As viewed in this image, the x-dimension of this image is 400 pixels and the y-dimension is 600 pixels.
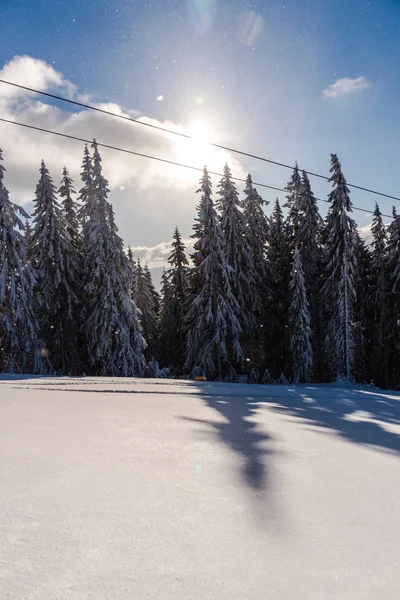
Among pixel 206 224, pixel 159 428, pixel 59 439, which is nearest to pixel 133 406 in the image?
pixel 159 428

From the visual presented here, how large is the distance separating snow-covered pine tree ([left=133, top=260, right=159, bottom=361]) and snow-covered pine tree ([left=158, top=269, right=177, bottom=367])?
0.88m

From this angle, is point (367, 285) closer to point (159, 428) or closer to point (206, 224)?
point (206, 224)

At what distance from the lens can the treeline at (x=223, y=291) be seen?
73.4 ft

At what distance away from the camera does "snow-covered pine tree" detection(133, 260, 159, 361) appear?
139 feet

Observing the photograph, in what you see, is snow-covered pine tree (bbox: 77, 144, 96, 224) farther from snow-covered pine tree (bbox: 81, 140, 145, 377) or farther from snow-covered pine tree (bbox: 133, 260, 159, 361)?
snow-covered pine tree (bbox: 133, 260, 159, 361)

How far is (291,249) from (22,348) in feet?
64.6

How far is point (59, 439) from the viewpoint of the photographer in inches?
174

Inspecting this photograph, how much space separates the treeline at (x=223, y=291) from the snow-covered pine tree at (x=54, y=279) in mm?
65

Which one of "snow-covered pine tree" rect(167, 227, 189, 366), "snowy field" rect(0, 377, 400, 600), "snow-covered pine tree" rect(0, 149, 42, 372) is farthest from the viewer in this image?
"snow-covered pine tree" rect(167, 227, 189, 366)

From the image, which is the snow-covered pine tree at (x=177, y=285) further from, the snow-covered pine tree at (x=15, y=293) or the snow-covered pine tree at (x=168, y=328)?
the snow-covered pine tree at (x=15, y=293)

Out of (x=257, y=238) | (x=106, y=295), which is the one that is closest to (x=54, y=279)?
(x=106, y=295)

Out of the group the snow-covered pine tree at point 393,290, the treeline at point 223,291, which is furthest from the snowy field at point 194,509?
the snow-covered pine tree at point 393,290

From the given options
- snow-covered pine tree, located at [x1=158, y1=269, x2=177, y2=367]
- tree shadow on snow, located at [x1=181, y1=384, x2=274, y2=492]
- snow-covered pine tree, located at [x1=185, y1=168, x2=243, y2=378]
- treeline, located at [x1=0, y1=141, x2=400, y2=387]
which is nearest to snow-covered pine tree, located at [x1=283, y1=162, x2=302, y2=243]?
treeline, located at [x1=0, y1=141, x2=400, y2=387]

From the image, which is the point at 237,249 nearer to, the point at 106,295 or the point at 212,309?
the point at 212,309
